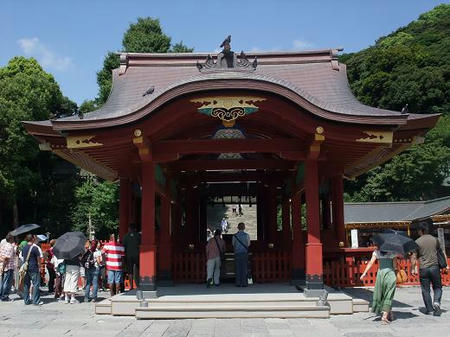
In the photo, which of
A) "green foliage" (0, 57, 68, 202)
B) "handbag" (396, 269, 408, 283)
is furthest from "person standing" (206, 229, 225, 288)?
"green foliage" (0, 57, 68, 202)

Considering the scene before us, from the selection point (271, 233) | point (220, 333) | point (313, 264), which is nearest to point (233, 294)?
point (313, 264)

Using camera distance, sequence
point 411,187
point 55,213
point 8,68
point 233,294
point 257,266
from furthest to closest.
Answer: point 411,187 < point 8,68 < point 55,213 < point 257,266 < point 233,294

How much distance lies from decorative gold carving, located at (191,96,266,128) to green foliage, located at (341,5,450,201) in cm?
3382

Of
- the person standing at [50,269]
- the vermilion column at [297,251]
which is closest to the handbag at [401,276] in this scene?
the vermilion column at [297,251]

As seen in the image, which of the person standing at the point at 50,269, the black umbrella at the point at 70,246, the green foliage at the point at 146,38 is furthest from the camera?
the green foliage at the point at 146,38

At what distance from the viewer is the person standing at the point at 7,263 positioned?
11766mm

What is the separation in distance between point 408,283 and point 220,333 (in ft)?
30.3

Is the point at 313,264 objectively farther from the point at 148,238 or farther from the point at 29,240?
the point at 29,240

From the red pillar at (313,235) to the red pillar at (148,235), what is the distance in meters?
3.14

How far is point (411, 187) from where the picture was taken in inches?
1658

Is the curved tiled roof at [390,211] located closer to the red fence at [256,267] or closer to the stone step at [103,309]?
the red fence at [256,267]

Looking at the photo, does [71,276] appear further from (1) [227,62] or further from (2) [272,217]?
(2) [272,217]

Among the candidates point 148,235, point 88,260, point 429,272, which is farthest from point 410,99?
point 148,235

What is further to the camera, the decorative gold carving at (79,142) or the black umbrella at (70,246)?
the black umbrella at (70,246)
